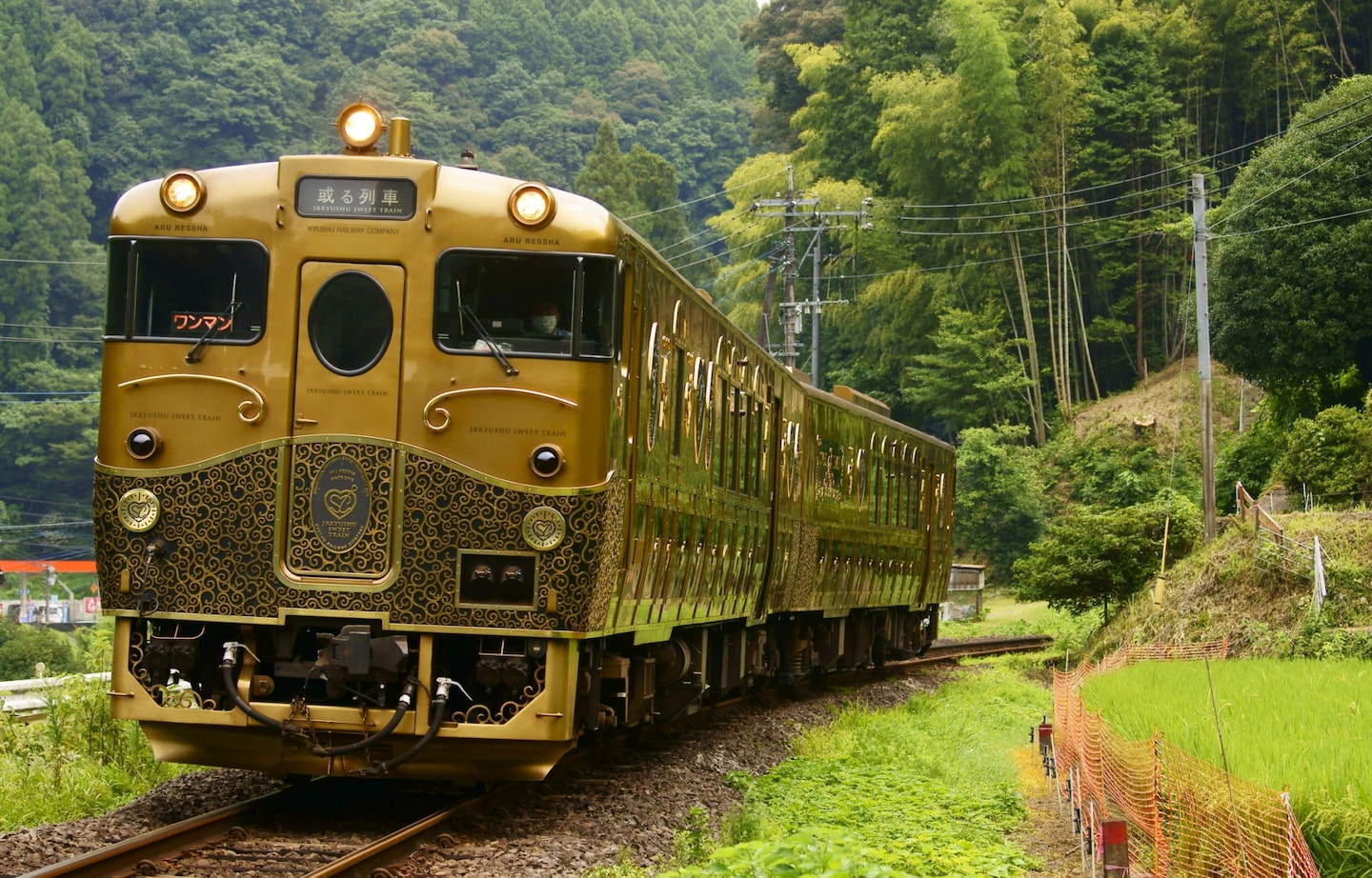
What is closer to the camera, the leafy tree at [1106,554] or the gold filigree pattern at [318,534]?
the gold filigree pattern at [318,534]

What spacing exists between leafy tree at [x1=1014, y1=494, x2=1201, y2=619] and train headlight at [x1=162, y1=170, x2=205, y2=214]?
18.1 m

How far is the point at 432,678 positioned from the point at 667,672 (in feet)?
11.2

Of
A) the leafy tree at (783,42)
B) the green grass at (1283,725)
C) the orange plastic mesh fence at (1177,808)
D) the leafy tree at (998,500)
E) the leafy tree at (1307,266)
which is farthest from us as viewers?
the leafy tree at (783,42)

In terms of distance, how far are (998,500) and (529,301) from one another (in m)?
34.2

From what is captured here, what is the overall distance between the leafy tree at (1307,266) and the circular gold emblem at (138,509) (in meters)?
28.0

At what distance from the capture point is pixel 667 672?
1144 cm

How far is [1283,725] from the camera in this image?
934 centimetres

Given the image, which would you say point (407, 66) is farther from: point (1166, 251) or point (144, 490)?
point (144, 490)

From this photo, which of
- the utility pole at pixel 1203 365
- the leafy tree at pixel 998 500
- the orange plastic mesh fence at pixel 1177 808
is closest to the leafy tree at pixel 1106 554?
the utility pole at pixel 1203 365

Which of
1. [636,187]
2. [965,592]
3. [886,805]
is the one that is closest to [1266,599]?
[886,805]

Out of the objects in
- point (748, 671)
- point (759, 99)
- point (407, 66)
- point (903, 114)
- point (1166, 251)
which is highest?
point (407, 66)

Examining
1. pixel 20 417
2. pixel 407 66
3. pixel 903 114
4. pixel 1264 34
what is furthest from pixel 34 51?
pixel 1264 34

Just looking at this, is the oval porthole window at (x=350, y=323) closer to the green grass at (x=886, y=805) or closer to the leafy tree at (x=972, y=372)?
the green grass at (x=886, y=805)

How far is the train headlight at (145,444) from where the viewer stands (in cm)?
826
